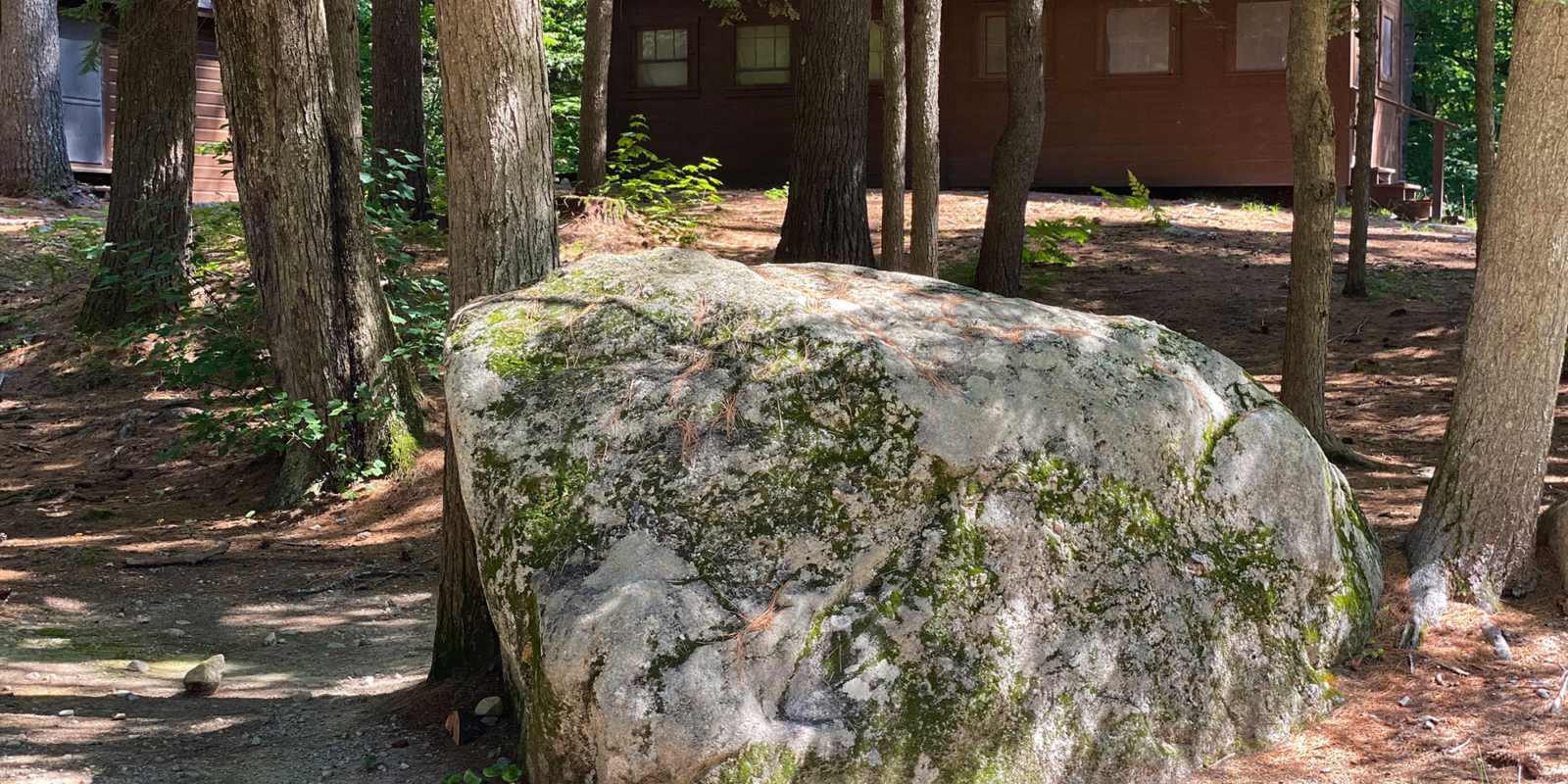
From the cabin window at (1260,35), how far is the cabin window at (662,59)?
808 cm

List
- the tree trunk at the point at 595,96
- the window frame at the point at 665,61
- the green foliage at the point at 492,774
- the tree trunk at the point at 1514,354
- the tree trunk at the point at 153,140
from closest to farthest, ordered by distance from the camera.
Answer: the green foliage at the point at 492,774, the tree trunk at the point at 1514,354, the tree trunk at the point at 153,140, the tree trunk at the point at 595,96, the window frame at the point at 665,61

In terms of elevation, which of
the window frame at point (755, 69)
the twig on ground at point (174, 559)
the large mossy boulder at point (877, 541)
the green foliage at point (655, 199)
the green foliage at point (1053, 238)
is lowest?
the twig on ground at point (174, 559)

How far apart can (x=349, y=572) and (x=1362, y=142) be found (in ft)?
29.4

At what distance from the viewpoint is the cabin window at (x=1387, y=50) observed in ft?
61.0

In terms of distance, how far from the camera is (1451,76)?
28172 millimetres

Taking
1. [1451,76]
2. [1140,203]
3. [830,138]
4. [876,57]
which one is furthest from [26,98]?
A: [1451,76]

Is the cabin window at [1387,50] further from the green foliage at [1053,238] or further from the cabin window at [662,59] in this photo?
the cabin window at [662,59]

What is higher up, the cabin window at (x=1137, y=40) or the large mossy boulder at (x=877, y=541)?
the cabin window at (x=1137, y=40)

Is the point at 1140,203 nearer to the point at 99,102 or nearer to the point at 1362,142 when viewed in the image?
the point at 1362,142

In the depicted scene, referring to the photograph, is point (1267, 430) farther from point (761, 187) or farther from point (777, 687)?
point (761, 187)

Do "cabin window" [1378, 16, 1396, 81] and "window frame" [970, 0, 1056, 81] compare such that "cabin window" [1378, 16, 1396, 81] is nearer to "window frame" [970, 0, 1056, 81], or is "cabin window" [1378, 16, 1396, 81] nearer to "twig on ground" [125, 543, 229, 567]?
"window frame" [970, 0, 1056, 81]

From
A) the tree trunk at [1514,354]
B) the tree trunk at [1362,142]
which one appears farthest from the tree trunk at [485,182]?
the tree trunk at [1362,142]

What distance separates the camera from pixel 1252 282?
39.4 ft

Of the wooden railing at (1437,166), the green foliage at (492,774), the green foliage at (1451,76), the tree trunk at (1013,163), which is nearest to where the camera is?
the green foliage at (492,774)
